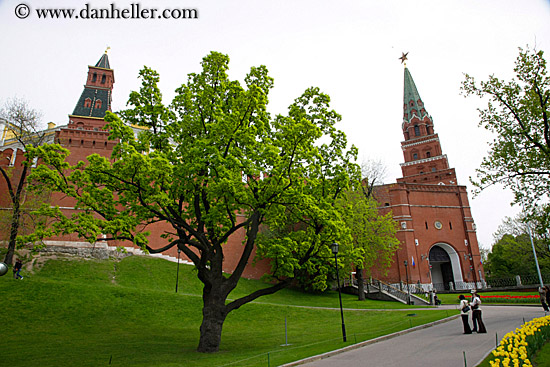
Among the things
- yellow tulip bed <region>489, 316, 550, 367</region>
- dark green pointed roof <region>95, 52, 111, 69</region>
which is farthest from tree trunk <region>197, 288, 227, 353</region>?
dark green pointed roof <region>95, 52, 111, 69</region>

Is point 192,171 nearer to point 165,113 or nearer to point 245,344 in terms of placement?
point 165,113

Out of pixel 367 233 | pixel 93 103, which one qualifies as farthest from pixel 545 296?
pixel 93 103

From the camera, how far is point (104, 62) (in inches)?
2064

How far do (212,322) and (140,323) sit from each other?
26.1 feet

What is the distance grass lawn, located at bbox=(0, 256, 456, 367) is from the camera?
11.1 m

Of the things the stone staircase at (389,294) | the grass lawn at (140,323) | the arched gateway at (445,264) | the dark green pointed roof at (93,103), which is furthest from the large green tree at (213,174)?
the dark green pointed roof at (93,103)

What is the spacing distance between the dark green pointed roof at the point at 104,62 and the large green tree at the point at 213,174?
151 ft

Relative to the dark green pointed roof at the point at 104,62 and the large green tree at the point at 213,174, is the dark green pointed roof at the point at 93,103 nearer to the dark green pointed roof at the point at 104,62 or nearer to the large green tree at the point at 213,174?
the dark green pointed roof at the point at 104,62

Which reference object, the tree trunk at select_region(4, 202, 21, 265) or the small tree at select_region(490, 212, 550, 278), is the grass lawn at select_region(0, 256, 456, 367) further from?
the small tree at select_region(490, 212, 550, 278)

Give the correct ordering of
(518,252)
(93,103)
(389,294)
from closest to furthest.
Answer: (389,294)
(518,252)
(93,103)

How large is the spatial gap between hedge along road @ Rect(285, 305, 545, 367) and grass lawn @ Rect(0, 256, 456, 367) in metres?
0.84

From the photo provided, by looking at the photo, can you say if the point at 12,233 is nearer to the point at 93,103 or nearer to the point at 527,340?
the point at 93,103

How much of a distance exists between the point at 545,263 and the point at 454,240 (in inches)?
407

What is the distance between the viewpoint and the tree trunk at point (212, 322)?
11961mm
